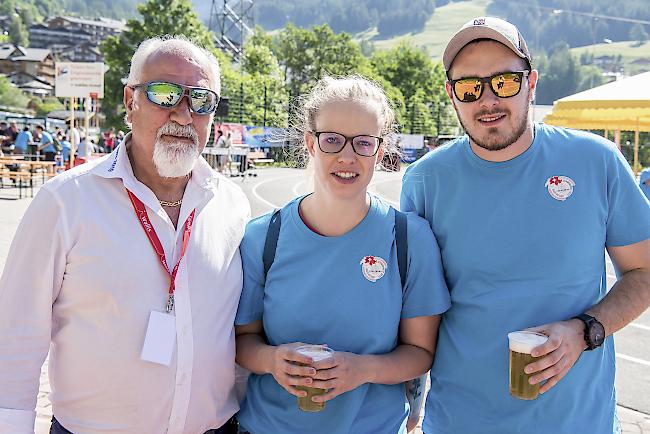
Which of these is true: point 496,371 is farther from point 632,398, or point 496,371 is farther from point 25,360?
point 632,398

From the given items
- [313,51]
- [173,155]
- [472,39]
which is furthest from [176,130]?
[313,51]

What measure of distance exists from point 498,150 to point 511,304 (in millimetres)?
599

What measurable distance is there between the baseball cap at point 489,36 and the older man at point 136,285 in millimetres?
1028

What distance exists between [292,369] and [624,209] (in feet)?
4.62

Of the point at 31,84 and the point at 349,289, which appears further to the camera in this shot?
the point at 31,84

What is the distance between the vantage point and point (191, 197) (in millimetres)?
2910

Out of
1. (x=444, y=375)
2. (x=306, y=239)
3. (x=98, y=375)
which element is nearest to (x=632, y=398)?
(x=444, y=375)

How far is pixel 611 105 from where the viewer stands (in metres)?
10.2

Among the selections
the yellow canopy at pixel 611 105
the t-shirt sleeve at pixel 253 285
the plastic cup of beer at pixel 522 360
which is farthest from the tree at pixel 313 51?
the plastic cup of beer at pixel 522 360

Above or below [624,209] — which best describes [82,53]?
above

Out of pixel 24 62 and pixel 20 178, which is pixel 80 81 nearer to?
pixel 20 178

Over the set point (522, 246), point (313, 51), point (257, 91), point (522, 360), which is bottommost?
point (522, 360)

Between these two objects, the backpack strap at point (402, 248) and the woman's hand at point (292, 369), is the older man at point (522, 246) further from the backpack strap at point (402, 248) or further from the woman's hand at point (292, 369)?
the woman's hand at point (292, 369)

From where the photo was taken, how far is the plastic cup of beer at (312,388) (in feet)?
7.95
